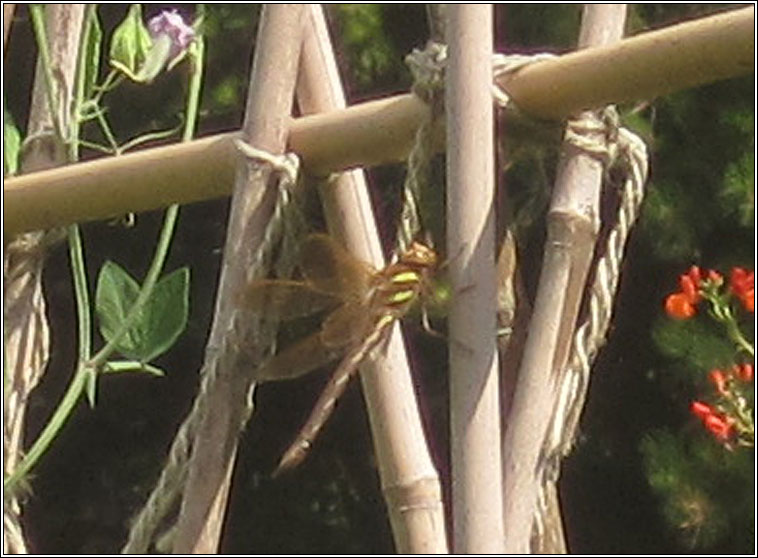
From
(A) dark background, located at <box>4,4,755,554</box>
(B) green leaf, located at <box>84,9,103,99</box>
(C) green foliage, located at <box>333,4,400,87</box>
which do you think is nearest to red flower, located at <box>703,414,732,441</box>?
(A) dark background, located at <box>4,4,755,554</box>

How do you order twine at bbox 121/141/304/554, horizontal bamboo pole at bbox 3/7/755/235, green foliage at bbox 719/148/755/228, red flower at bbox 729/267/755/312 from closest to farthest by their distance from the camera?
horizontal bamboo pole at bbox 3/7/755/235
twine at bbox 121/141/304/554
red flower at bbox 729/267/755/312
green foliage at bbox 719/148/755/228

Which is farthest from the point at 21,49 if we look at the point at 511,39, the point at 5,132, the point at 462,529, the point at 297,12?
the point at 462,529

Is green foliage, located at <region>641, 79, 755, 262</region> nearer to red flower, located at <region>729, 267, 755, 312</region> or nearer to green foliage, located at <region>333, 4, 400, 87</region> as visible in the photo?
green foliage, located at <region>333, 4, 400, 87</region>

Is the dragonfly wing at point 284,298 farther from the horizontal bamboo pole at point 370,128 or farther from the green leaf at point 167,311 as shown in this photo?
the green leaf at point 167,311

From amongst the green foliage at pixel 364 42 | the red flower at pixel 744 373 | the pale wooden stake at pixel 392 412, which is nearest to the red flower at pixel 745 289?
the red flower at pixel 744 373

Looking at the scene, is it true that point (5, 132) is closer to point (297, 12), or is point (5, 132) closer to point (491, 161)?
point (297, 12)

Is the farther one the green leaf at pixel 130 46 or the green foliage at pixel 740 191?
the green foliage at pixel 740 191
